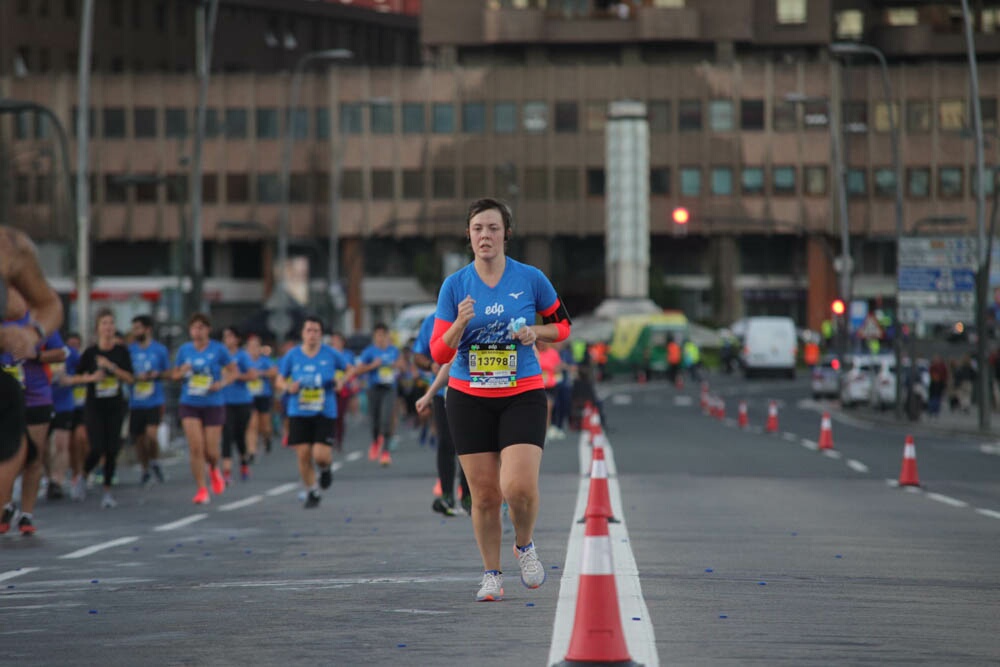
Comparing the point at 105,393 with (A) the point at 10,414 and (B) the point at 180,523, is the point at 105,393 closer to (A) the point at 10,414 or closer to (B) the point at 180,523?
(B) the point at 180,523

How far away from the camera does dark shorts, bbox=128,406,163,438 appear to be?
22.3 m

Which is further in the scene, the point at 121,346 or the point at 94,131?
the point at 94,131

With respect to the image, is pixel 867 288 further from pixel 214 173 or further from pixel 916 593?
pixel 916 593

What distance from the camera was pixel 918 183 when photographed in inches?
4035

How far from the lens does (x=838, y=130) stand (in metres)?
101

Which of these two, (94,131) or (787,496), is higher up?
(94,131)

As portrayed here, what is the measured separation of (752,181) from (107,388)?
274ft

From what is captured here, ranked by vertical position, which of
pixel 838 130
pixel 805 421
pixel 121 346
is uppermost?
pixel 838 130

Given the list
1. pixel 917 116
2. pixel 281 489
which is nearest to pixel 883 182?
pixel 917 116

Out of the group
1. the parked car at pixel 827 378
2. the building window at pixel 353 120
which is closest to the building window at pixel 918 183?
the building window at pixel 353 120

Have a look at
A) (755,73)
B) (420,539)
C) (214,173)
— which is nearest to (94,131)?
(214,173)

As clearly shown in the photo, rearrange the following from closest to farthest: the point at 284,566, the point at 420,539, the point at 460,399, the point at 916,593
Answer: the point at 460,399 → the point at 916,593 → the point at 284,566 → the point at 420,539

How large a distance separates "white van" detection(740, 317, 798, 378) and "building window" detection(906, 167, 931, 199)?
19.3m

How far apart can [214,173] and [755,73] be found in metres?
→ 26.1
